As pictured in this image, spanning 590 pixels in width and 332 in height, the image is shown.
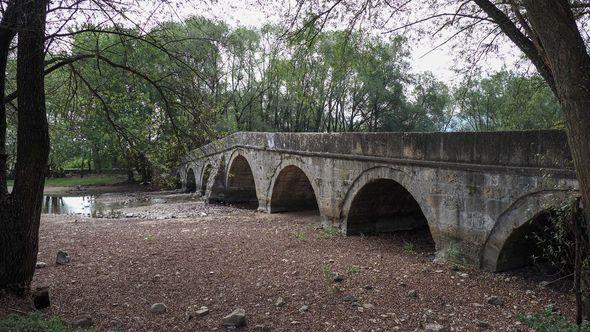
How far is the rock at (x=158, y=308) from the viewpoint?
479 centimetres

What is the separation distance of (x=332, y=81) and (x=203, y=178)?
38.6 feet

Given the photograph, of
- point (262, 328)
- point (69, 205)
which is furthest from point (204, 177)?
point (262, 328)

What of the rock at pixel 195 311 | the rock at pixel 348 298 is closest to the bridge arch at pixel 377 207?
the rock at pixel 348 298

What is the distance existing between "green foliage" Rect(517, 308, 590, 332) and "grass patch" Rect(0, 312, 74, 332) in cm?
455

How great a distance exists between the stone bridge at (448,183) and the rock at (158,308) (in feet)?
10.8

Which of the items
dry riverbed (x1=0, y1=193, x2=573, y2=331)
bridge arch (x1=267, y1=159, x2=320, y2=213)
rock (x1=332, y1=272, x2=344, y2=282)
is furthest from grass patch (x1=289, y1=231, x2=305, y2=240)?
bridge arch (x1=267, y1=159, x2=320, y2=213)

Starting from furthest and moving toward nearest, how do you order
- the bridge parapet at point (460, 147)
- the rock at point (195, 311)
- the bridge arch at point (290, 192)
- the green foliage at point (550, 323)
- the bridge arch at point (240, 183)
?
the bridge arch at point (240, 183), the bridge arch at point (290, 192), the bridge parapet at point (460, 147), the rock at point (195, 311), the green foliage at point (550, 323)

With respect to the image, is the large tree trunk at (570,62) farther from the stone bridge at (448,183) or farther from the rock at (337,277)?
the rock at (337,277)

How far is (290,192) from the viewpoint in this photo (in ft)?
44.9

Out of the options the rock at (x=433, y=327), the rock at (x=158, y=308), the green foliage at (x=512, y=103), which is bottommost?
the rock at (x=433, y=327)

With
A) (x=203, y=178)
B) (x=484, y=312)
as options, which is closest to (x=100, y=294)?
(x=484, y=312)

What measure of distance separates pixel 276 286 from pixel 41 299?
2653 mm

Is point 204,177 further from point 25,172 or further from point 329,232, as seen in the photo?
point 25,172

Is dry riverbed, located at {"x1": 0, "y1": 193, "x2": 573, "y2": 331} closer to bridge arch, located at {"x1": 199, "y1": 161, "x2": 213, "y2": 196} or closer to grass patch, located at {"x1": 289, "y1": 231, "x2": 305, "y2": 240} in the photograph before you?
grass patch, located at {"x1": 289, "y1": 231, "x2": 305, "y2": 240}
